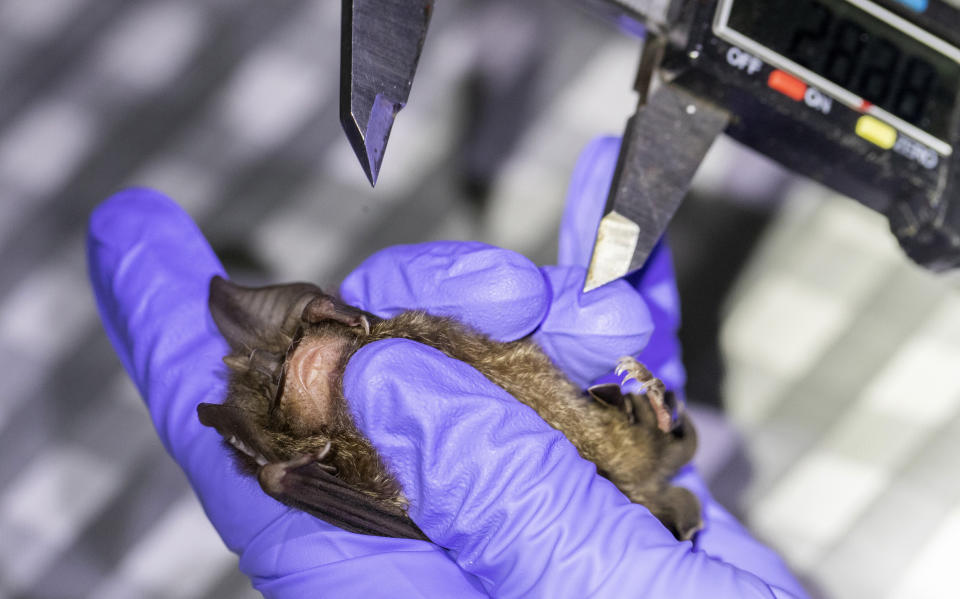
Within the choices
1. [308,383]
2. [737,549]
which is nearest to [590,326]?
[308,383]

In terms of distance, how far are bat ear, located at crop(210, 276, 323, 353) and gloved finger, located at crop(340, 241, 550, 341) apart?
0.11m

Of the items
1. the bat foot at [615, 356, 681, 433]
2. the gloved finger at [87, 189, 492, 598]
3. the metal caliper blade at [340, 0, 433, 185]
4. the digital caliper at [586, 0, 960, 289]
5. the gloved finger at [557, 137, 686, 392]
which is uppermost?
the digital caliper at [586, 0, 960, 289]

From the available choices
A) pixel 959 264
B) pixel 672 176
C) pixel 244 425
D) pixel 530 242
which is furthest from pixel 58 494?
pixel 959 264

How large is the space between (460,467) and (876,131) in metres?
0.76

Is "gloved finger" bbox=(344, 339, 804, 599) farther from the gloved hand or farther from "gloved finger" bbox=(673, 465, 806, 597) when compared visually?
"gloved finger" bbox=(673, 465, 806, 597)

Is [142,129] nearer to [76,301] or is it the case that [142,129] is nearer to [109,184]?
[109,184]

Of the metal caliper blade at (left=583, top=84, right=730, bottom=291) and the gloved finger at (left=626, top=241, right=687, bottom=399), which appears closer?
the metal caliper blade at (left=583, top=84, right=730, bottom=291)

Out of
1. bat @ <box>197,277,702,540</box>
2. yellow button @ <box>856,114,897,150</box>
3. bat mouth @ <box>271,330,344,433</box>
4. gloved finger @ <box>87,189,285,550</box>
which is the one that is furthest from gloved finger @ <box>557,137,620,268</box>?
gloved finger @ <box>87,189,285,550</box>

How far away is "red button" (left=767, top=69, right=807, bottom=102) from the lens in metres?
0.95

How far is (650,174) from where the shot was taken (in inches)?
36.6

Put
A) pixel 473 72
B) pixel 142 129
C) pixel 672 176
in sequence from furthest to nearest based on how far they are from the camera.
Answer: pixel 473 72 → pixel 142 129 → pixel 672 176

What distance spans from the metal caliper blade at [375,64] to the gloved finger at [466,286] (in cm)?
24

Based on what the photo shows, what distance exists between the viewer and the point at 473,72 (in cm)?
150

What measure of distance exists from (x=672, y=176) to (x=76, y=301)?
4.06ft
